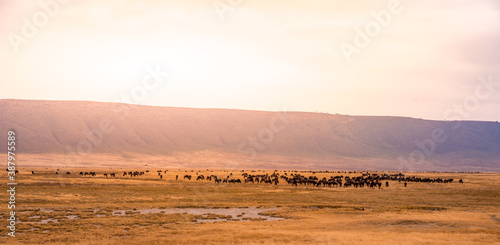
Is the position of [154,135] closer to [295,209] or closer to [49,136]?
[49,136]

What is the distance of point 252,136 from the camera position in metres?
152

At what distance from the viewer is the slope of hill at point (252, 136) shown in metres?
126

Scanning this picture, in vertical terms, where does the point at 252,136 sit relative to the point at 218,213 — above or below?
above

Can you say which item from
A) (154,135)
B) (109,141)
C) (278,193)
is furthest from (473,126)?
(278,193)

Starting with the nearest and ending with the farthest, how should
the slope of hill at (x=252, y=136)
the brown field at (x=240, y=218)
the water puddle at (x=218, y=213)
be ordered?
the brown field at (x=240, y=218)
the water puddle at (x=218, y=213)
the slope of hill at (x=252, y=136)

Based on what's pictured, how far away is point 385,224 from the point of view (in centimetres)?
2325

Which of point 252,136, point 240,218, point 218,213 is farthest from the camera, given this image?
point 252,136

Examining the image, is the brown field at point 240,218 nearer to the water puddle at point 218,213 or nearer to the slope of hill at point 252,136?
the water puddle at point 218,213

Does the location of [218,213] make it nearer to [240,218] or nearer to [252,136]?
[240,218]

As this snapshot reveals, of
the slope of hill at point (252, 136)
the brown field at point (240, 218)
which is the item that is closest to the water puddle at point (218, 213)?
the brown field at point (240, 218)

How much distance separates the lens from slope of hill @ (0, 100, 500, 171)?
126250mm

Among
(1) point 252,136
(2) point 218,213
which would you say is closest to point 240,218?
(2) point 218,213

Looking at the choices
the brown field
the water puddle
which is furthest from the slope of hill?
the water puddle

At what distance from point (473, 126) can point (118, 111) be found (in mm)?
132960
